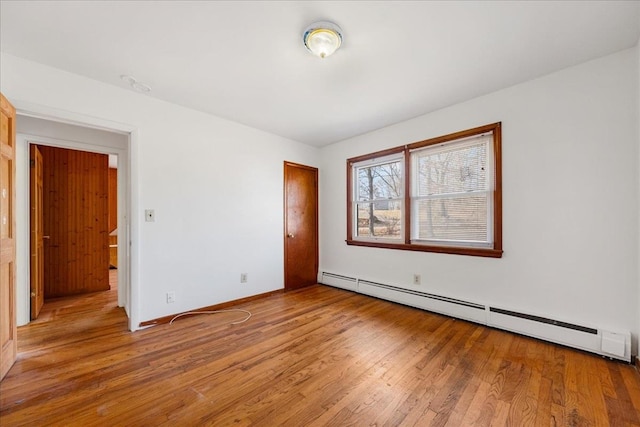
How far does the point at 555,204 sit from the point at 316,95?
256 cm

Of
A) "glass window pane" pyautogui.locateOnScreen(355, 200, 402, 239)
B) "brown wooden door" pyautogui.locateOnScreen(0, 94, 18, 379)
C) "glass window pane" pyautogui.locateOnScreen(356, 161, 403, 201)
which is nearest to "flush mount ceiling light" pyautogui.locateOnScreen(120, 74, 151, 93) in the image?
"brown wooden door" pyautogui.locateOnScreen(0, 94, 18, 379)

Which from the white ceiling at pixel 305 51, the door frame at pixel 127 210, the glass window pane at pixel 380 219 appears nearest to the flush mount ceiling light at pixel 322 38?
the white ceiling at pixel 305 51

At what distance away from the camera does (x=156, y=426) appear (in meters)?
1.44

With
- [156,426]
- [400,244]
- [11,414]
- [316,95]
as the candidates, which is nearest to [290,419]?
[156,426]

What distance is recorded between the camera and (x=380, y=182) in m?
3.91

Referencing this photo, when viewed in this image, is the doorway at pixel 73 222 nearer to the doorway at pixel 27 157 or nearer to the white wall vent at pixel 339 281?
the doorway at pixel 27 157

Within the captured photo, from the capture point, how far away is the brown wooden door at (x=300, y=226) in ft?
13.8

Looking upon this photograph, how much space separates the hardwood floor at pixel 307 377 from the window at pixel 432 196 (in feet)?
3.25

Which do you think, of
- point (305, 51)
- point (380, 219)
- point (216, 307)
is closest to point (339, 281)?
point (380, 219)

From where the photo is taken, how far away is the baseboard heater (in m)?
2.06

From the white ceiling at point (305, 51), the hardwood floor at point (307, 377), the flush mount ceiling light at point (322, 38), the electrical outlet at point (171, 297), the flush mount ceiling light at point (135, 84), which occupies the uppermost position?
the white ceiling at point (305, 51)

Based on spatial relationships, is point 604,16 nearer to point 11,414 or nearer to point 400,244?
point 400,244

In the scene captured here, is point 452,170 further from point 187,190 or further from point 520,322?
point 187,190

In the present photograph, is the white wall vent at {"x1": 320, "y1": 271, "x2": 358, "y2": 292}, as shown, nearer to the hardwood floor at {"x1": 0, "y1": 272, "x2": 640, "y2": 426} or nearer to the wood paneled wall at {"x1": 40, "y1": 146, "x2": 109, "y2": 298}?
the hardwood floor at {"x1": 0, "y1": 272, "x2": 640, "y2": 426}
